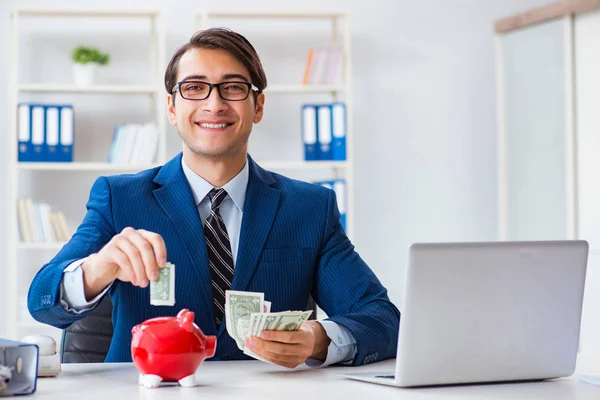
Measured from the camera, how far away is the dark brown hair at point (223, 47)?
2166mm

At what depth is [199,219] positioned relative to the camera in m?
2.08

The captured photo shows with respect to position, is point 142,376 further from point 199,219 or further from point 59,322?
point 199,219

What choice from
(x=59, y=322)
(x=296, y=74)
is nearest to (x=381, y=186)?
(x=296, y=74)

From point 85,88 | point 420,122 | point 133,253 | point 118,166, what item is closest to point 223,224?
point 133,253

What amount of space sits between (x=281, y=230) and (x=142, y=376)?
729mm

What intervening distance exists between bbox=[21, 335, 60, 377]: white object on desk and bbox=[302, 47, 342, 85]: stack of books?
330cm

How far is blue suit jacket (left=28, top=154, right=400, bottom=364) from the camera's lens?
2.02m

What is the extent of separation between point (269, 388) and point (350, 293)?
0.68 metres

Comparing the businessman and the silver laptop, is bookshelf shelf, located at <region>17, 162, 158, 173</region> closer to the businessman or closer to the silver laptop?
the businessman

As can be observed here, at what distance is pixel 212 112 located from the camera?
2.12m

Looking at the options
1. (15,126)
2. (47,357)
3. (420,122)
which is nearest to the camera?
(47,357)

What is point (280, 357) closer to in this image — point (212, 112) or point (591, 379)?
point (591, 379)

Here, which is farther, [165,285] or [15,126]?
[15,126]

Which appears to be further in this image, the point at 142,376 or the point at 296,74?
the point at 296,74
